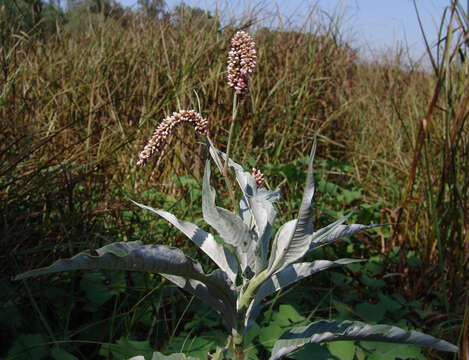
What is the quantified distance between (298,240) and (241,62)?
38 centimetres

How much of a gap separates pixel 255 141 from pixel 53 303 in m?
2.13

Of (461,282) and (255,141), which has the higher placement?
(255,141)

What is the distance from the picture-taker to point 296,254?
753mm

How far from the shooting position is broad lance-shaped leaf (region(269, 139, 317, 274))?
0.64 m

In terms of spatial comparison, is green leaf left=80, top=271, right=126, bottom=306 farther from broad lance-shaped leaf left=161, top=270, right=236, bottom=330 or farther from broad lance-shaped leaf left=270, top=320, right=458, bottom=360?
broad lance-shaped leaf left=270, top=320, right=458, bottom=360

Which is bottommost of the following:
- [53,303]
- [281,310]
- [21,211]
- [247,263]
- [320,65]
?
[53,303]

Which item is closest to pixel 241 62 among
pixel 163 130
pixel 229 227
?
pixel 163 130

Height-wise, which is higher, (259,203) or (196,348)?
(259,203)

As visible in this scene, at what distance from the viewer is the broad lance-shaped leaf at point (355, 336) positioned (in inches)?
29.8

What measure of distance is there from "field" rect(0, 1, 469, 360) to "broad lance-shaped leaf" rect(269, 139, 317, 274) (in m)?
0.26

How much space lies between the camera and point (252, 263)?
84cm

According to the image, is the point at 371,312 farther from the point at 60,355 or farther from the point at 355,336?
the point at 60,355

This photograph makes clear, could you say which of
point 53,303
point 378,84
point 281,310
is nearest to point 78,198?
point 53,303

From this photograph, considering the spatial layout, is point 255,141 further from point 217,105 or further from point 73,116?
point 73,116
